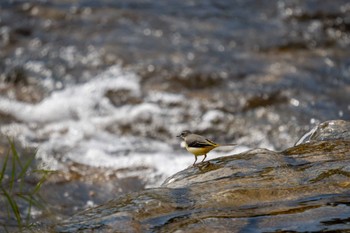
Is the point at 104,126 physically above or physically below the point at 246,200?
above

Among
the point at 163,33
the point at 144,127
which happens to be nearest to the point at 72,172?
the point at 144,127

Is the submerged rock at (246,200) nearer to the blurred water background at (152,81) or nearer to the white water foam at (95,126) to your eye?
the blurred water background at (152,81)

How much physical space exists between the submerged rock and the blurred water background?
2557 millimetres

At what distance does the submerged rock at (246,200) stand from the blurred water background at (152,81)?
2557mm

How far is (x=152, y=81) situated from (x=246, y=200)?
7.10 metres

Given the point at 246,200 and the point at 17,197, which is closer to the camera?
the point at 246,200

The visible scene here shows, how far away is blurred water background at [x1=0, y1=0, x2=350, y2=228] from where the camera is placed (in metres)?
9.75

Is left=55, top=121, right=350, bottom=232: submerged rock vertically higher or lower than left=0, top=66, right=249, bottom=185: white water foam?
lower

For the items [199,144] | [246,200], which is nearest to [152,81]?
[199,144]

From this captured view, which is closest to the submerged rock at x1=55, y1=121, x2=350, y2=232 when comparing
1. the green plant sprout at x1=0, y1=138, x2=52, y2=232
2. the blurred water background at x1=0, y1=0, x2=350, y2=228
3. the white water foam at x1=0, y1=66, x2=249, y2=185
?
the green plant sprout at x1=0, y1=138, x2=52, y2=232

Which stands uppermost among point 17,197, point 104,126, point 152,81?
point 152,81

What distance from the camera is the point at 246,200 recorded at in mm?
5012

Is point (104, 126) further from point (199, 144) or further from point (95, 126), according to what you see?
point (199, 144)

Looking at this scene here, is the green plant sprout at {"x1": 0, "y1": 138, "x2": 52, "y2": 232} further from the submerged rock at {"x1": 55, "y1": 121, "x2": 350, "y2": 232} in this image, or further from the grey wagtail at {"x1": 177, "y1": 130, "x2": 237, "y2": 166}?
the grey wagtail at {"x1": 177, "y1": 130, "x2": 237, "y2": 166}
